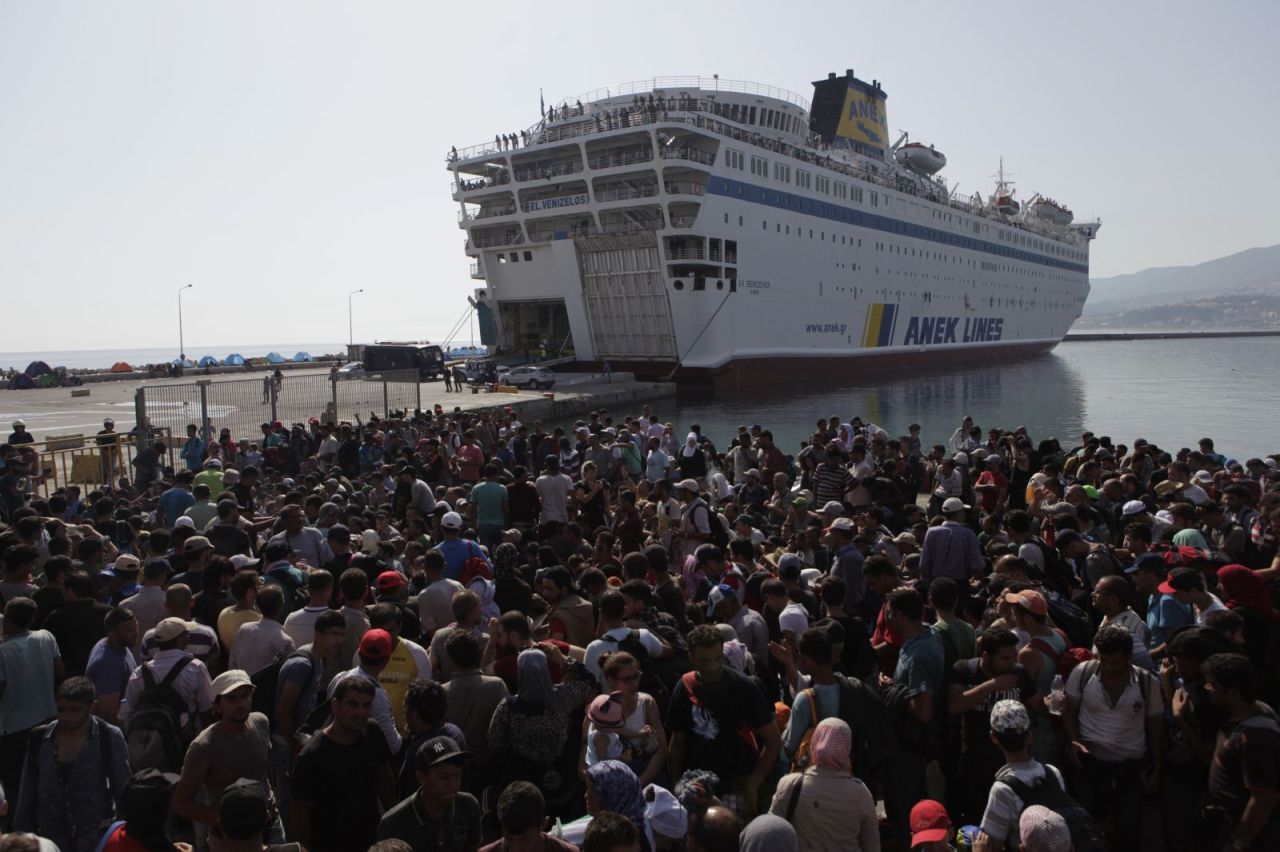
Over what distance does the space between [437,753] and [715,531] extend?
5.03 m

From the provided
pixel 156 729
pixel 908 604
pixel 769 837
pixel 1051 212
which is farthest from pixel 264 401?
pixel 1051 212

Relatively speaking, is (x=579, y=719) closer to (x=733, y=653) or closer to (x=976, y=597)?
(x=733, y=653)

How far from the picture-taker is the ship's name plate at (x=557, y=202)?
119ft

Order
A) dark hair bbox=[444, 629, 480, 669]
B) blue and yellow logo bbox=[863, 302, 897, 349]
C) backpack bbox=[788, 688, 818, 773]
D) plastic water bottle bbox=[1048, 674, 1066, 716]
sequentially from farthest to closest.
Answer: blue and yellow logo bbox=[863, 302, 897, 349] → dark hair bbox=[444, 629, 480, 669] → plastic water bottle bbox=[1048, 674, 1066, 716] → backpack bbox=[788, 688, 818, 773]

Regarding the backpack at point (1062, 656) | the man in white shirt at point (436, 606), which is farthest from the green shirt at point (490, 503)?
the backpack at point (1062, 656)

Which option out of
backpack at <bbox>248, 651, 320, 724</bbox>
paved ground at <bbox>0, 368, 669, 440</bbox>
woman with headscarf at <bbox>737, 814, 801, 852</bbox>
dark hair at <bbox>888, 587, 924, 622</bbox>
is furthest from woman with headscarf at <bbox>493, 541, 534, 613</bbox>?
paved ground at <bbox>0, 368, 669, 440</bbox>

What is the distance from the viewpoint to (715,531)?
26.1 ft

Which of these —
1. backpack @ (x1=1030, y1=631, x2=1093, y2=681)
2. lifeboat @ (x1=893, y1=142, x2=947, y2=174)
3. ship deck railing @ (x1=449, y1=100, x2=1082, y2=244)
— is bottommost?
backpack @ (x1=1030, y1=631, x2=1093, y2=681)

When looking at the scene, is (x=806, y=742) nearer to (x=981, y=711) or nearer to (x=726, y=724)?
(x=726, y=724)

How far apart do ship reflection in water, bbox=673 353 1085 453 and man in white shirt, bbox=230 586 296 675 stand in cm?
2291

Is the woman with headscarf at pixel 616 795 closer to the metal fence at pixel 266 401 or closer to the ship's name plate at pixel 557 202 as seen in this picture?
the metal fence at pixel 266 401

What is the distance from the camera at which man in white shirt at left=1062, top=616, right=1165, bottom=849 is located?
3.85m

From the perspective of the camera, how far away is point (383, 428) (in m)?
16.8

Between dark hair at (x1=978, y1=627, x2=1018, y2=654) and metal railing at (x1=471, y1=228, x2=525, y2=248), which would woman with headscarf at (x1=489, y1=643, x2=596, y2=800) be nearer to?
dark hair at (x1=978, y1=627, x2=1018, y2=654)
